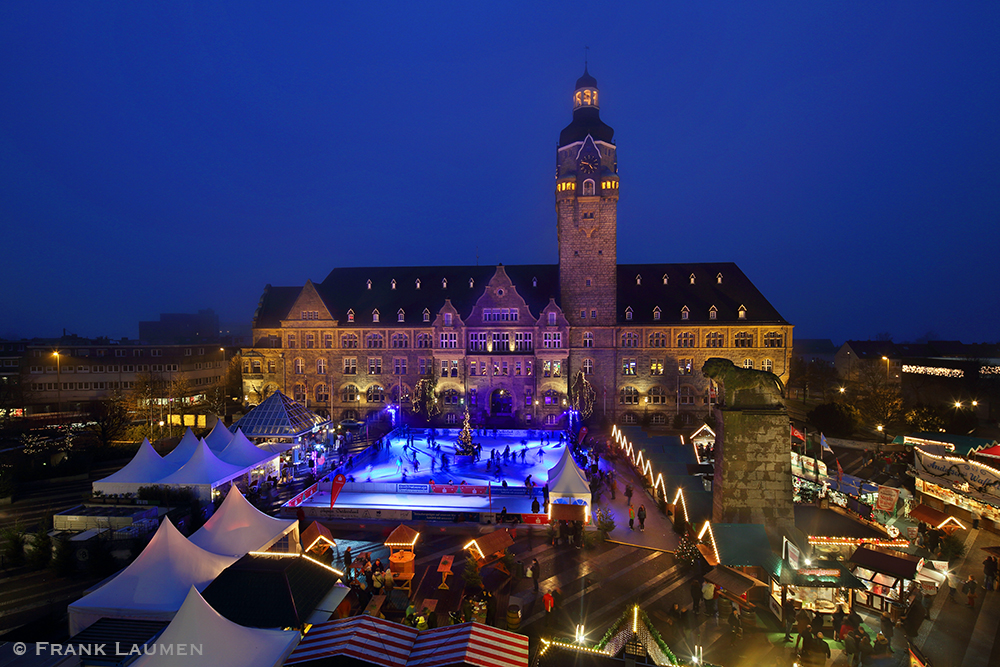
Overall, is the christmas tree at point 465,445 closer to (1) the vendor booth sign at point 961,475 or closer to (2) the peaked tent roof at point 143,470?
(2) the peaked tent roof at point 143,470

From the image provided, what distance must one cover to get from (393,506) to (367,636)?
14970 millimetres

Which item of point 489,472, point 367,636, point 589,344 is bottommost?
point 489,472

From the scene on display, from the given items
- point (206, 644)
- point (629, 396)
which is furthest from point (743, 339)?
point (206, 644)

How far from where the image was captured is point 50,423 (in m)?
43.4

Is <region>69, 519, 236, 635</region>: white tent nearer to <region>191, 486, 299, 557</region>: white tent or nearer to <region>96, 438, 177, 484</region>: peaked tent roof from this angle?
<region>191, 486, 299, 557</region>: white tent

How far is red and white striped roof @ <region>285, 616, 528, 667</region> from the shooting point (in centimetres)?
938

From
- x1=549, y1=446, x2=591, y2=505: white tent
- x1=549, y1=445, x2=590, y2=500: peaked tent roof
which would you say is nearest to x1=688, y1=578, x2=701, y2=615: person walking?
x1=549, y1=446, x2=591, y2=505: white tent

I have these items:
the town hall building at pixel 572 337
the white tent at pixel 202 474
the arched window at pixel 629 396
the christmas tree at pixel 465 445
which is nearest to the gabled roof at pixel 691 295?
the town hall building at pixel 572 337

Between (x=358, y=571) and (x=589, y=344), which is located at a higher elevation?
(x=589, y=344)

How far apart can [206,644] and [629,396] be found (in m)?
42.7

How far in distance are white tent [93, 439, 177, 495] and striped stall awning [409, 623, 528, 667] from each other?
22.1 metres

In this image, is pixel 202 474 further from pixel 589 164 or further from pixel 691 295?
pixel 691 295

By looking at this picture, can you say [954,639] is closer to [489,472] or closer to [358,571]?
[358,571]

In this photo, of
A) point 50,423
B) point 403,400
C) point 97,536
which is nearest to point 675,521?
point 97,536
